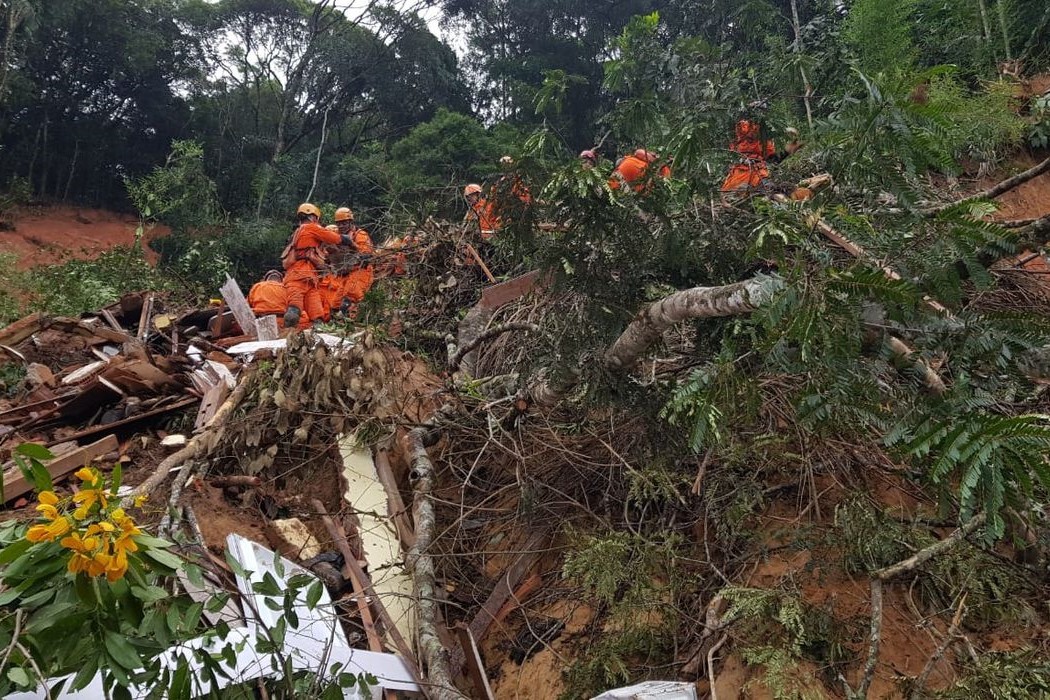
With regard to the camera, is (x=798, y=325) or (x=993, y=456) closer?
(x=993, y=456)

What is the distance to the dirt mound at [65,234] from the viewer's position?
15.2 metres

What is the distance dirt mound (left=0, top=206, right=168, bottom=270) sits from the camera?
15.2 meters

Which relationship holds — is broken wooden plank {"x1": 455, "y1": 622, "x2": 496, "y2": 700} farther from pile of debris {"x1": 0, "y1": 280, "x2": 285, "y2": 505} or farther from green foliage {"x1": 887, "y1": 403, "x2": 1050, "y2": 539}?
Result: pile of debris {"x1": 0, "y1": 280, "x2": 285, "y2": 505}

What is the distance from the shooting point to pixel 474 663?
A: 3.03 metres

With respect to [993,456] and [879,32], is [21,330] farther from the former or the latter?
[879,32]

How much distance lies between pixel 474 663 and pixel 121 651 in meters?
1.76

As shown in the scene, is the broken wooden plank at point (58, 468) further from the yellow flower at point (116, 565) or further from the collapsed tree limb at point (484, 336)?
the yellow flower at point (116, 565)

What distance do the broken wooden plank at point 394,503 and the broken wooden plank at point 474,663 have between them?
61 cm

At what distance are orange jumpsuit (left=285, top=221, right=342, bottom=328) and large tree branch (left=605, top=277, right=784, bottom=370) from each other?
5.58 meters

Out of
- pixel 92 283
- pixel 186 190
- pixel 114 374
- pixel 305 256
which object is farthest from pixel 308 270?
pixel 186 190

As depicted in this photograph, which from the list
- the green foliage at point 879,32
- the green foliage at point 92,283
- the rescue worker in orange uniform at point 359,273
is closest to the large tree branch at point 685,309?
the rescue worker in orange uniform at point 359,273

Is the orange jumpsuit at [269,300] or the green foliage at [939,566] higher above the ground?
the orange jumpsuit at [269,300]

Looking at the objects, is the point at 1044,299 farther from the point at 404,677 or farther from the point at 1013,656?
the point at 404,677

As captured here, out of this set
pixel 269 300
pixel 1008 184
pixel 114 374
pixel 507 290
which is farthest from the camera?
pixel 269 300
